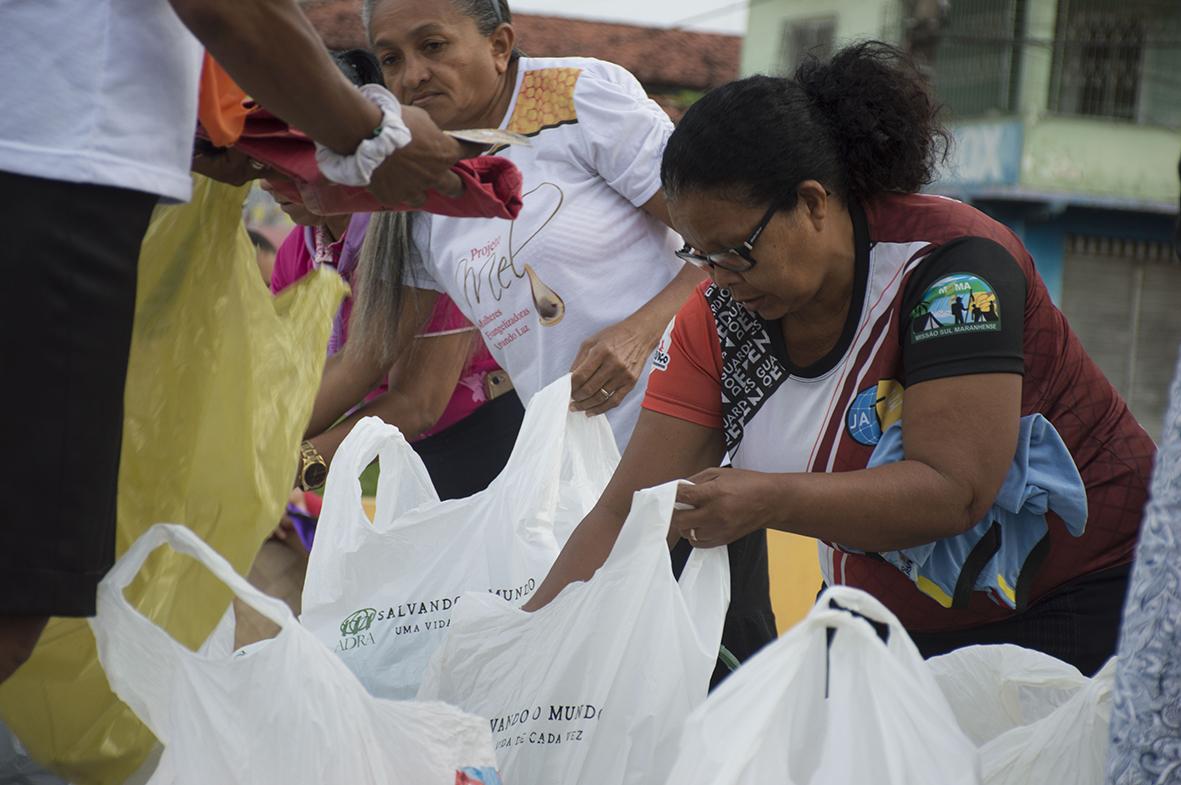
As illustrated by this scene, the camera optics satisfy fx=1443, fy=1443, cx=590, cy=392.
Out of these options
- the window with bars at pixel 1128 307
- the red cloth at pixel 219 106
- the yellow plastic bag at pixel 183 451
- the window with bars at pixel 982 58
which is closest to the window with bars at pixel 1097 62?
the window with bars at pixel 982 58

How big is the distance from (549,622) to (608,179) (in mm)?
1086

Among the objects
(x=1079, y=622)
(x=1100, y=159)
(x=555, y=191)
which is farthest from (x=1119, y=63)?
(x=1079, y=622)

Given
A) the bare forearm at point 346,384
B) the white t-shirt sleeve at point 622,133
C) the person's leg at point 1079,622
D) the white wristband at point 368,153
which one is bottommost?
the bare forearm at point 346,384

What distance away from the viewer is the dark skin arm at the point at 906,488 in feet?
6.38

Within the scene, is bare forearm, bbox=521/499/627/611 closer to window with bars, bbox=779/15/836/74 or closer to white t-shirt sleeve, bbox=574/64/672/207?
white t-shirt sleeve, bbox=574/64/672/207

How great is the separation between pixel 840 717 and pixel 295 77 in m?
0.92

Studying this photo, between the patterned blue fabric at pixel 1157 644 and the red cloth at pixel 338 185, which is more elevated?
the red cloth at pixel 338 185

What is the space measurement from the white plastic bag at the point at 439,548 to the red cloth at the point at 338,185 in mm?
756

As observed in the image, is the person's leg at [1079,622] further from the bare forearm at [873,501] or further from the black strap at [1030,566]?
the bare forearm at [873,501]

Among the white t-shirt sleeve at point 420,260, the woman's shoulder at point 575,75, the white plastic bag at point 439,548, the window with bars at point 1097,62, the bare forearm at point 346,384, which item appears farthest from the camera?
the window with bars at point 1097,62

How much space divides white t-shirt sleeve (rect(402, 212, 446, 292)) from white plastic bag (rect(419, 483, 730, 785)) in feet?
3.88

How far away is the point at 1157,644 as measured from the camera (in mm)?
1380

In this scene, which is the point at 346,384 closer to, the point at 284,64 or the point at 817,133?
the point at 817,133

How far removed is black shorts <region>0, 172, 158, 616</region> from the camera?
1.47m
